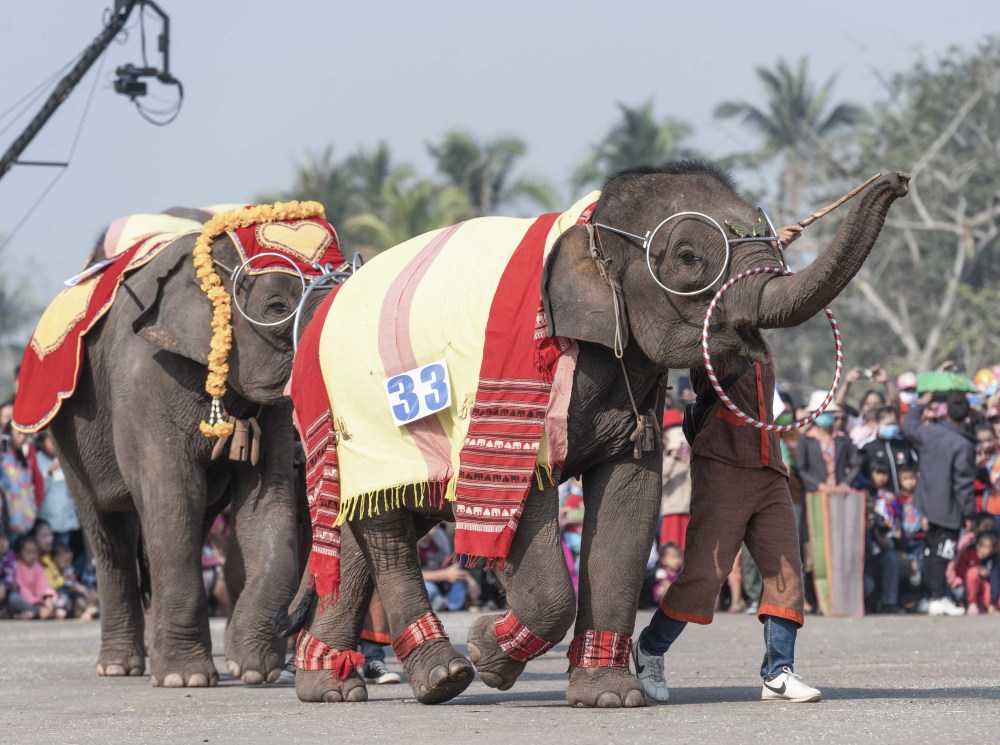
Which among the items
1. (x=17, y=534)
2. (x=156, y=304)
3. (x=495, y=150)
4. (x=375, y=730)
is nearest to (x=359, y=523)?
(x=375, y=730)

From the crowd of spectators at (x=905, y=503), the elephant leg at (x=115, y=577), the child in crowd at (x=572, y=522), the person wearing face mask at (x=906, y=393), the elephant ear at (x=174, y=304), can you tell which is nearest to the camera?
the elephant ear at (x=174, y=304)

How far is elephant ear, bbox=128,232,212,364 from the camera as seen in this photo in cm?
932

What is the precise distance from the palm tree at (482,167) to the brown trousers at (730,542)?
3918 centimetres

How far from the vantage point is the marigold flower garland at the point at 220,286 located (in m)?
9.22

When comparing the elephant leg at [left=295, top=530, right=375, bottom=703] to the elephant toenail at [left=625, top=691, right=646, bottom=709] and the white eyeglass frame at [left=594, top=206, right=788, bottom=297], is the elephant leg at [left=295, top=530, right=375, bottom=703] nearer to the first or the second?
the elephant toenail at [left=625, top=691, right=646, bottom=709]

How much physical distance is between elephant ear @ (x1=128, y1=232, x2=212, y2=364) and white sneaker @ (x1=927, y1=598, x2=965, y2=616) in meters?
8.04

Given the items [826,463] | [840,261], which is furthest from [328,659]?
[826,463]

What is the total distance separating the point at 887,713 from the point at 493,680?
1.56 m

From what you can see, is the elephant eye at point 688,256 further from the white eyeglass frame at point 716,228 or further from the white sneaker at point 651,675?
the white sneaker at point 651,675

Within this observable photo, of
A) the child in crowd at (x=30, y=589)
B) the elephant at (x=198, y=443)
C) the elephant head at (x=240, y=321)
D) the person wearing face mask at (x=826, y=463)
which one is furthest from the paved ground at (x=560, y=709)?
the child in crowd at (x=30, y=589)

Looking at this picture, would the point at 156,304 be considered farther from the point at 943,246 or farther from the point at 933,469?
the point at 943,246

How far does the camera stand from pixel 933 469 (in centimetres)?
1562

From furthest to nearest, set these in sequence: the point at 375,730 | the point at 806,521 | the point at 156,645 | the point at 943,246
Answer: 1. the point at 943,246
2. the point at 806,521
3. the point at 156,645
4. the point at 375,730

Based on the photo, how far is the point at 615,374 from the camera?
7.17 meters
